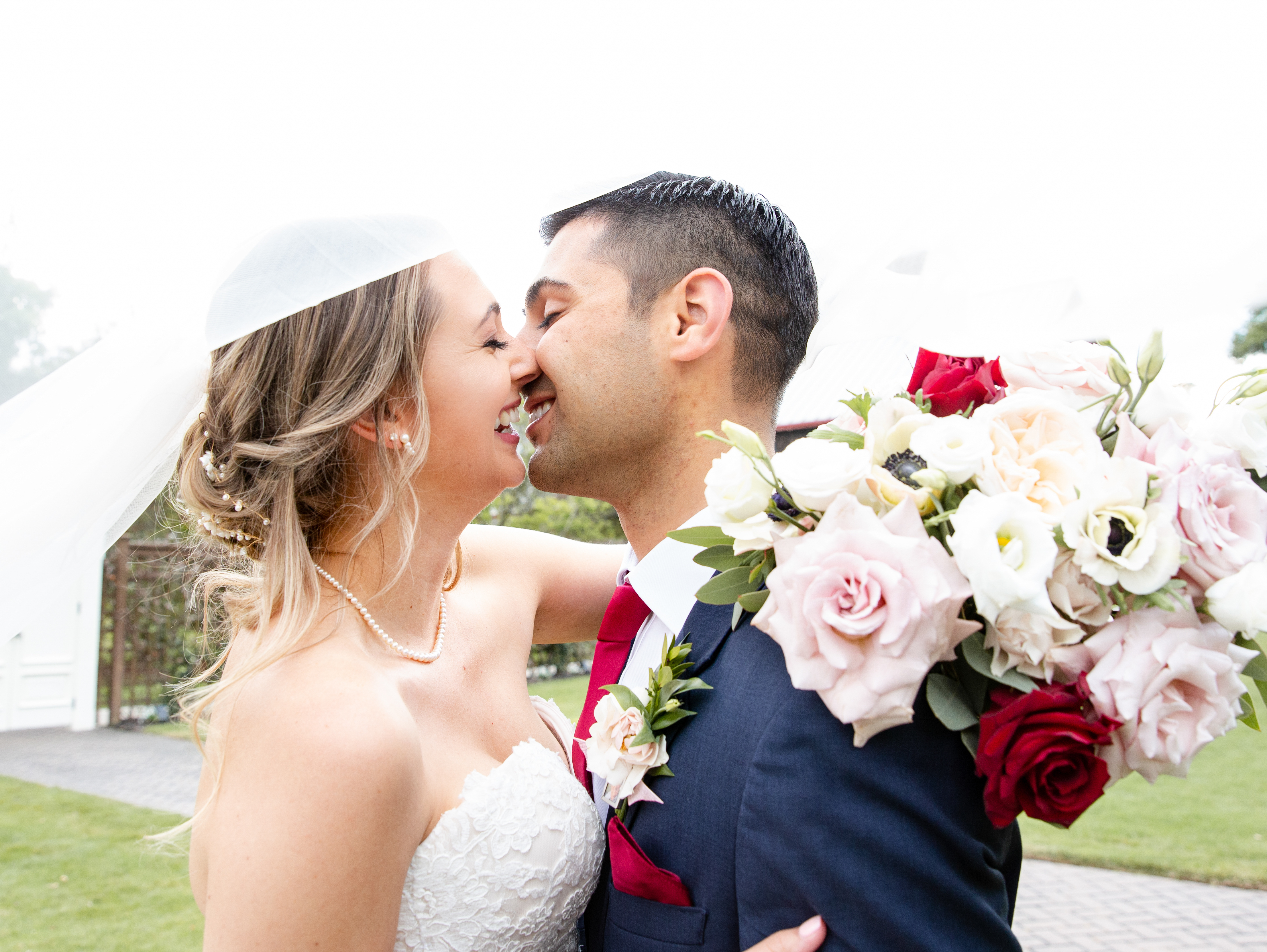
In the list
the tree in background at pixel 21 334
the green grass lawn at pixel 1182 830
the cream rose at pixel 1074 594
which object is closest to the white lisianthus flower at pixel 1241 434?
the cream rose at pixel 1074 594

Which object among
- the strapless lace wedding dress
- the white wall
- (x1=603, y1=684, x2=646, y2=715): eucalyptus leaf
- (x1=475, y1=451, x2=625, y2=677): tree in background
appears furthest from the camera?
(x1=475, y1=451, x2=625, y2=677): tree in background

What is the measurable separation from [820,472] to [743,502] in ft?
0.56

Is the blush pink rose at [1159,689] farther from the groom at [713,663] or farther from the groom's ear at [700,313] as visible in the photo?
the groom's ear at [700,313]

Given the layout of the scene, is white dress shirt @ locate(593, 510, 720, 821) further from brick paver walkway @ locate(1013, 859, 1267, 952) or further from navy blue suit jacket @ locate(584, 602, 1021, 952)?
brick paver walkway @ locate(1013, 859, 1267, 952)

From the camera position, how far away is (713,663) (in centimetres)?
208

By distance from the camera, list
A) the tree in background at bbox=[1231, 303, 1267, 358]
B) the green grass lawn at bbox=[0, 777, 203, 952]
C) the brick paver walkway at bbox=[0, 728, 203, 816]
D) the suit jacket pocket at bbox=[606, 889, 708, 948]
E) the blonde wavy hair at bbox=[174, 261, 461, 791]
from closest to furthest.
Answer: the suit jacket pocket at bbox=[606, 889, 708, 948] → the blonde wavy hair at bbox=[174, 261, 461, 791] → the green grass lawn at bbox=[0, 777, 203, 952] → the brick paver walkway at bbox=[0, 728, 203, 816] → the tree in background at bbox=[1231, 303, 1267, 358]

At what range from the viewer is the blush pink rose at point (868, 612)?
1455 mm

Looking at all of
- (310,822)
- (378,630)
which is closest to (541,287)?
(378,630)

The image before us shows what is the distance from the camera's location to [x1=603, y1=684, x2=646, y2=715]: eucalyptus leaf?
2.07 metres

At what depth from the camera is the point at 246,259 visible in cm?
214

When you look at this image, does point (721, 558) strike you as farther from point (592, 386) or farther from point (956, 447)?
point (592, 386)

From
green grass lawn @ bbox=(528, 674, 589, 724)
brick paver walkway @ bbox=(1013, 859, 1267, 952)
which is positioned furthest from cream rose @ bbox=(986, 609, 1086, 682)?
green grass lawn @ bbox=(528, 674, 589, 724)

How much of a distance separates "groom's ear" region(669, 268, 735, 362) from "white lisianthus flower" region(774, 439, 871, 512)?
122cm

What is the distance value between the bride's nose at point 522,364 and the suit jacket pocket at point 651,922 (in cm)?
147
